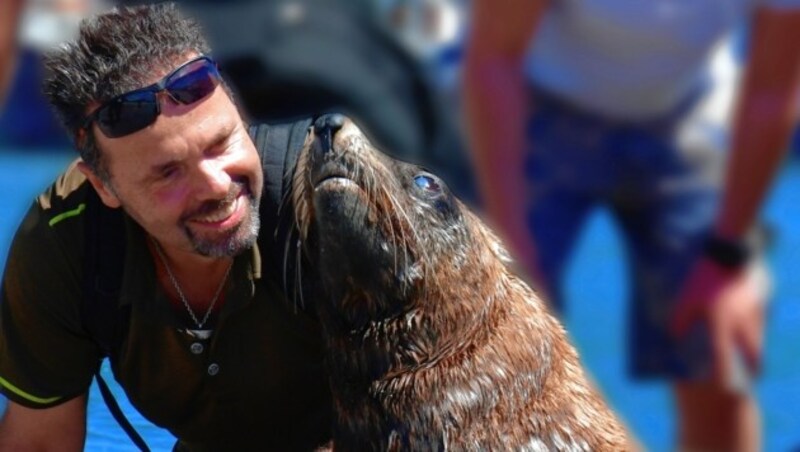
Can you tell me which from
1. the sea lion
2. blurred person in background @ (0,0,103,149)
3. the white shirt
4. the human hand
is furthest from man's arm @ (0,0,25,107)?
the sea lion

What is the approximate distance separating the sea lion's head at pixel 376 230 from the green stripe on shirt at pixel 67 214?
46cm

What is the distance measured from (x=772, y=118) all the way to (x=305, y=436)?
232 centimetres

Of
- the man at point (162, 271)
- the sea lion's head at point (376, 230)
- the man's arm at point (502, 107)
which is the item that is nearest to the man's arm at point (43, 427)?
the man at point (162, 271)

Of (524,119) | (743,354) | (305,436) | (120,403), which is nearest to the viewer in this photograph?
(305,436)

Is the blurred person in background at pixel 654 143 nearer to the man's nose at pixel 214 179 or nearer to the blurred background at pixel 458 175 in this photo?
the blurred background at pixel 458 175

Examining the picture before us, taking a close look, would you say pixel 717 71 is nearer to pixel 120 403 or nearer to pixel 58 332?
pixel 120 403

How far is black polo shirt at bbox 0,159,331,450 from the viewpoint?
3.21m

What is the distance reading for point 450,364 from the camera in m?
3.02

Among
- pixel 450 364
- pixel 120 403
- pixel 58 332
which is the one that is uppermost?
pixel 450 364

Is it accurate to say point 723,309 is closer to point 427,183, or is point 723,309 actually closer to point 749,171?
point 749,171

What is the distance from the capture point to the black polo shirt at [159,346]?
3.21 meters

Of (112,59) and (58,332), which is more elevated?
(112,59)

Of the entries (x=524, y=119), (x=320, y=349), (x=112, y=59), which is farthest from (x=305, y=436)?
(x=524, y=119)

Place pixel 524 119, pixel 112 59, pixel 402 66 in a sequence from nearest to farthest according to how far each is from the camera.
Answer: pixel 112 59
pixel 524 119
pixel 402 66
